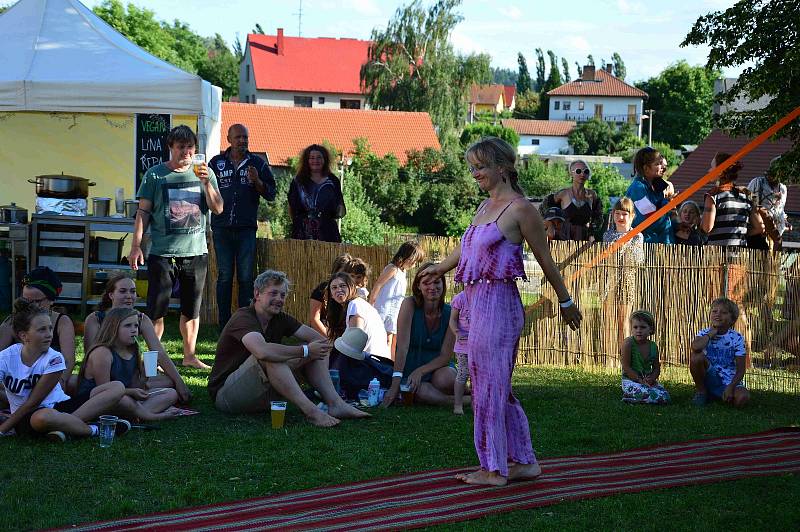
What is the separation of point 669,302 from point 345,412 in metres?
3.47

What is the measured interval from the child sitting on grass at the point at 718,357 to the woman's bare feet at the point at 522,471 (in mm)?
2875

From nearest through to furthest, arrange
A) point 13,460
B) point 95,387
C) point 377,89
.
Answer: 1. point 13,460
2. point 95,387
3. point 377,89

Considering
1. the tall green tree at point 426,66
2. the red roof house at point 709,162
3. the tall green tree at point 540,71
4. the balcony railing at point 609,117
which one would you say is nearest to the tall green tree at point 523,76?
the tall green tree at point 540,71

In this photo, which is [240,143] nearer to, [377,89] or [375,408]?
[375,408]

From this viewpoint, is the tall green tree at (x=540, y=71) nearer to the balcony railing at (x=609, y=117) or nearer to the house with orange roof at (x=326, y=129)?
the balcony railing at (x=609, y=117)

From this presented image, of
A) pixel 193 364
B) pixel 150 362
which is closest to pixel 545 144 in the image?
pixel 193 364

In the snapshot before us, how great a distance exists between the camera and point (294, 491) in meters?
5.02

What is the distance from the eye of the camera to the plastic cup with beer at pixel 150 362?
261 inches

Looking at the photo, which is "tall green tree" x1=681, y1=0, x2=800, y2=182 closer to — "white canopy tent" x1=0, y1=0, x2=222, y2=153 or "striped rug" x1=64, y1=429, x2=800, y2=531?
"striped rug" x1=64, y1=429, x2=800, y2=531

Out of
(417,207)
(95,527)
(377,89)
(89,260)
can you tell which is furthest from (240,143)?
(377,89)

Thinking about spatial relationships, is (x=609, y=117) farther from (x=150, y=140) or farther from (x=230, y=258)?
(x=230, y=258)

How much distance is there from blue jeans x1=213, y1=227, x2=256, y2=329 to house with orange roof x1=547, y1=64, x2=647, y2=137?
104m

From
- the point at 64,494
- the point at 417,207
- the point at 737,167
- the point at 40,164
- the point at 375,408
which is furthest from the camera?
the point at 417,207

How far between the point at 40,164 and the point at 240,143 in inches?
197
